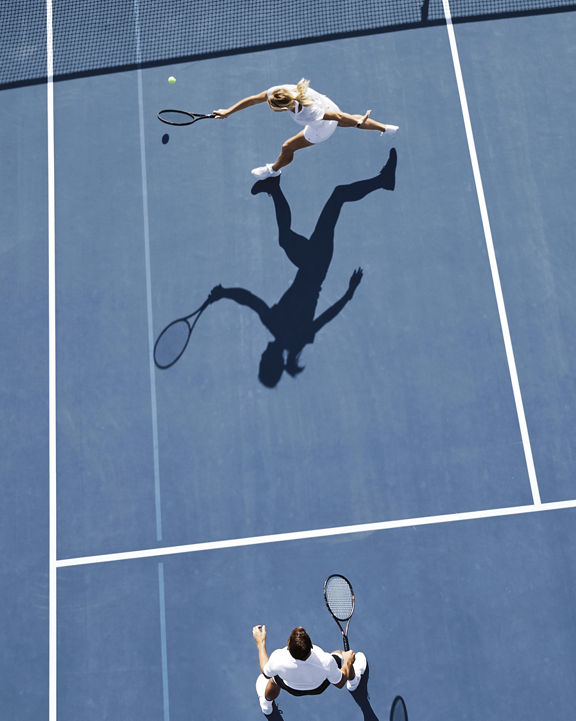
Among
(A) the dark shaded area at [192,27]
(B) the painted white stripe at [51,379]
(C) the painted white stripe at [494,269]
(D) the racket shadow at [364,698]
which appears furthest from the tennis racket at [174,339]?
(D) the racket shadow at [364,698]

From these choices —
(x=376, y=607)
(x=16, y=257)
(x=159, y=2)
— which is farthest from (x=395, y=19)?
(x=376, y=607)

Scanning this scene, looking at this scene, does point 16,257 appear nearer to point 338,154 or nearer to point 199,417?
point 199,417

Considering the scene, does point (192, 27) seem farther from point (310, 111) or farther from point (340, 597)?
point (340, 597)

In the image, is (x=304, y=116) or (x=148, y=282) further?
(x=148, y=282)

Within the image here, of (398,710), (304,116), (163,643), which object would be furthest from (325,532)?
(304,116)

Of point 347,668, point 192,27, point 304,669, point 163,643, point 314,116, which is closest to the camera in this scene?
point 304,669

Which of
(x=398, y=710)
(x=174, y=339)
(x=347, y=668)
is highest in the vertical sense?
(x=174, y=339)
